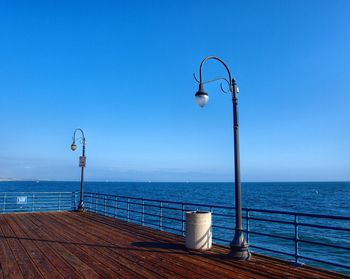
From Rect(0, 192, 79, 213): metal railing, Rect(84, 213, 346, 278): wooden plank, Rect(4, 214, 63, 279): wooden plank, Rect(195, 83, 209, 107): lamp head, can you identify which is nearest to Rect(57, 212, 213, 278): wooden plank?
Rect(84, 213, 346, 278): wooden plank

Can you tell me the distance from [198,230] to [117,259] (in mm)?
2211

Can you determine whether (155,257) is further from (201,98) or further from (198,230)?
(201,98)

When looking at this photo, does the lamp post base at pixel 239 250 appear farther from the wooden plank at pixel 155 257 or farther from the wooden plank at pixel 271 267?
the wooden plank at pixel 155 257

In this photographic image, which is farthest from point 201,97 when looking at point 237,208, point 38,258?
point 38,258

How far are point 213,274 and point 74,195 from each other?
14.3m

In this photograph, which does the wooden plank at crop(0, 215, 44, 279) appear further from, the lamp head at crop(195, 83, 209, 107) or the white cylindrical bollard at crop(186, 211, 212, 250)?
the lamp head at crop(195, 83, 209, 107)

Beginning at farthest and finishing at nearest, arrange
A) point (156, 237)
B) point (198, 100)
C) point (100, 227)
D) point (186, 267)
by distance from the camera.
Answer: point (100, 227) → point (156, 237) → point (198, 100) → point (186, 267)

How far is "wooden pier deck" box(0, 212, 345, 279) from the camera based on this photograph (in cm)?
625

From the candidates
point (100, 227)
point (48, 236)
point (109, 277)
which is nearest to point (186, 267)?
point (109, 277)

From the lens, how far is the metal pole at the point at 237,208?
24.5ft

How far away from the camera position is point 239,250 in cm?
747

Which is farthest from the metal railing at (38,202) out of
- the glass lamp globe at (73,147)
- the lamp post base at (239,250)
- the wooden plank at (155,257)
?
the lamp post base at (239,250)

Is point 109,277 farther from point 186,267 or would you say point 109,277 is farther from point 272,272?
point 272,272

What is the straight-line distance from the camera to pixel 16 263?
6980mm
